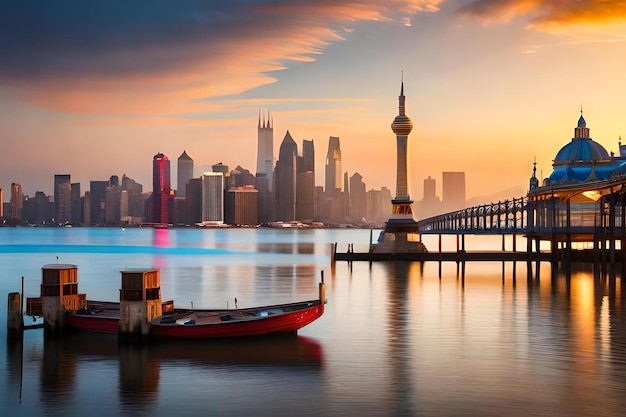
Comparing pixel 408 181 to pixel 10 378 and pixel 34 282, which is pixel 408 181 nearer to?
pixel 34 282

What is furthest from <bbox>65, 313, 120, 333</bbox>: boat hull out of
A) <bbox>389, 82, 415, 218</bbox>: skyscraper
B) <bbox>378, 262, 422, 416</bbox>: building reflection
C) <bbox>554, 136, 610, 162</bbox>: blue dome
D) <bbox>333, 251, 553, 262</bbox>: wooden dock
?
<bbox>554, 136, 610, 162</bbox>: blue dome

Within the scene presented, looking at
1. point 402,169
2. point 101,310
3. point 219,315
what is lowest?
point 219,315

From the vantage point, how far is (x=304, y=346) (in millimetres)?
40156

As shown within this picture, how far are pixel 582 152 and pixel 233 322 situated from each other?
123802 millimetres

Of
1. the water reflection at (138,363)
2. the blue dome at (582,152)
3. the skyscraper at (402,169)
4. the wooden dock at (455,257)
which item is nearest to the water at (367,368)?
the water reflection at (138,363)

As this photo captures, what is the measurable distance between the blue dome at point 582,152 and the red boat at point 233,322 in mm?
118466

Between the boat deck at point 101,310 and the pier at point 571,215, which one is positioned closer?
the boat deck at point 101,310

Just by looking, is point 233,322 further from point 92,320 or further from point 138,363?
point 92,320

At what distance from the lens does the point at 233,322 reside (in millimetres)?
A: 39125

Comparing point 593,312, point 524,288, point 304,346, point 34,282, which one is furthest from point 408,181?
point 304,346

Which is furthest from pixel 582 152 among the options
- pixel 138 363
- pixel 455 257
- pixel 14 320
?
pixel 138 363

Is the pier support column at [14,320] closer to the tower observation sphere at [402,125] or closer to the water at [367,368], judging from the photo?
→ the water at [367,368]

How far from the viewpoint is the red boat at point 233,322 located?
3872 centimetres

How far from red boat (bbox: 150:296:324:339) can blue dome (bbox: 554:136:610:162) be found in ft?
389
